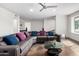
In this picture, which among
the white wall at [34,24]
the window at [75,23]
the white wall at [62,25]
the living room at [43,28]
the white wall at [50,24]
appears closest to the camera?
the living room at [43,28]

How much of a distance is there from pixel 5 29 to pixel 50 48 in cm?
371

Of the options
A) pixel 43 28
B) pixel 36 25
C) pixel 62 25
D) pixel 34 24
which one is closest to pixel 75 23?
pixel 62 25

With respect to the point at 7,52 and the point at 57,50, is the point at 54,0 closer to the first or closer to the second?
the point at 7,52

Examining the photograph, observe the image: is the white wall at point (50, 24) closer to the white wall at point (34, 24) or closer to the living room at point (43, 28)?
the living room at point (43, 28)

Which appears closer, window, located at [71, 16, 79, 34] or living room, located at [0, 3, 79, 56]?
living room, located at [0, 3, 79, 56]

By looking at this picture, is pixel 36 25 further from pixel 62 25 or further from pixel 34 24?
pixel 62 25

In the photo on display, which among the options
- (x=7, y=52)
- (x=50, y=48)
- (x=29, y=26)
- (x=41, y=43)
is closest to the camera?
(x=7, y=52)

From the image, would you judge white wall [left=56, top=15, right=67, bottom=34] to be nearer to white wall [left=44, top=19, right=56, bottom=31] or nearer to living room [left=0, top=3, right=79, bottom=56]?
living room [left=0, top=3, right=79, bottom=56]

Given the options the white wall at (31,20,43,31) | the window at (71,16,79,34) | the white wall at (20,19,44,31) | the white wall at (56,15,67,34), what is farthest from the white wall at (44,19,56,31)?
the window at (71,16,79,34)

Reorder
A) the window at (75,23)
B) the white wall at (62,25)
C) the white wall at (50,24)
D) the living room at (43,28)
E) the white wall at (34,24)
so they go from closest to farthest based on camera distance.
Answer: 1. the living room at (43,28)
2. the window at (75,23)
3. the white wall at (62,25)
4. the white wall at (50,24)
5. the white wall at (34,24)

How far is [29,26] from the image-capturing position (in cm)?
1226

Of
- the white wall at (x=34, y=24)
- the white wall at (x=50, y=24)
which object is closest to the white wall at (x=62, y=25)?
the white wall at (x=50, y=24)

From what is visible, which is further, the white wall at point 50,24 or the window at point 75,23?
the white wall at point 50,24

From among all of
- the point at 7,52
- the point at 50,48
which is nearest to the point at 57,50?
the point at 50,48
